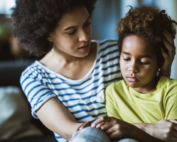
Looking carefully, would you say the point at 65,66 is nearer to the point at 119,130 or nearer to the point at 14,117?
the point at 119,130

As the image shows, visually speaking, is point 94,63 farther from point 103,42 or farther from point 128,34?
point 128,34

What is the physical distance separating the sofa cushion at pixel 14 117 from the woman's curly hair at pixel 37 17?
0.63 m

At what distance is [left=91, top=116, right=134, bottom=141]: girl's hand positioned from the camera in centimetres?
92

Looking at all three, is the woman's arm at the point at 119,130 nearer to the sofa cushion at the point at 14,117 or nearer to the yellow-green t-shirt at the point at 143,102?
the yellow-green t-shirt at the point at 143,102

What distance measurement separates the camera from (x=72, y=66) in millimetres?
1350

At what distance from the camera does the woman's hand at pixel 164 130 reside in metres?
0.94

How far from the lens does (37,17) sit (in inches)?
48.1

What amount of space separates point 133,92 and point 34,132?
1040 mm

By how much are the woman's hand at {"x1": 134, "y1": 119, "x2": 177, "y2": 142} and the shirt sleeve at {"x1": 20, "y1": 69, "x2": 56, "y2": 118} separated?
526mm

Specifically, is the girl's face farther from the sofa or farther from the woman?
the sofa

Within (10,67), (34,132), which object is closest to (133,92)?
(34,132)

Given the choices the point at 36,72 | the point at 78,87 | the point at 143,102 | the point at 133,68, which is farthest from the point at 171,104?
the point at 36,72

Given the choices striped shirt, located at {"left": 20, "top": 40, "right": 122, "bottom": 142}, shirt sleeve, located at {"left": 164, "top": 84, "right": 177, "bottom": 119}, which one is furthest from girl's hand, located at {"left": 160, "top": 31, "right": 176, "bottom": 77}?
striped shirt, located at {"left": 20, "top": 40, "right": 122, "bottom": 142}

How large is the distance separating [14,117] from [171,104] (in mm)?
1254
